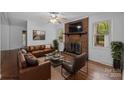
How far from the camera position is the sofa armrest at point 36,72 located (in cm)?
242

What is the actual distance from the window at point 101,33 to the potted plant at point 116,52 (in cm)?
37

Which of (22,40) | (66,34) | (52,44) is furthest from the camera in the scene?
(22,40)

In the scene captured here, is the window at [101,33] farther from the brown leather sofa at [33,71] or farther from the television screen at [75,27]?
the brown leather sofa at [33,71]

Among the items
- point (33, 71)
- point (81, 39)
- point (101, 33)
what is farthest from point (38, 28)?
point (33, 71)

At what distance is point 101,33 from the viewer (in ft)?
13.1

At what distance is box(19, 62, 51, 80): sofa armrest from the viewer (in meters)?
2.42

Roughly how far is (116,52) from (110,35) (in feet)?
2.04

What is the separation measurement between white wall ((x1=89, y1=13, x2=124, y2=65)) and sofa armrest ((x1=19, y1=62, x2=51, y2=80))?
2.11 meters

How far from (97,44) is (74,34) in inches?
48.5

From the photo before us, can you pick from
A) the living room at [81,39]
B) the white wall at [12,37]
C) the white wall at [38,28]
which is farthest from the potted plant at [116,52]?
the white wall at [12,37]

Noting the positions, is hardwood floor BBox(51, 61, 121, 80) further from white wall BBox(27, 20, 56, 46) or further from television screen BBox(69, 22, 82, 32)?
white wall BBox(27, 20, 56, 46)

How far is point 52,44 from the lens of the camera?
688 cm
